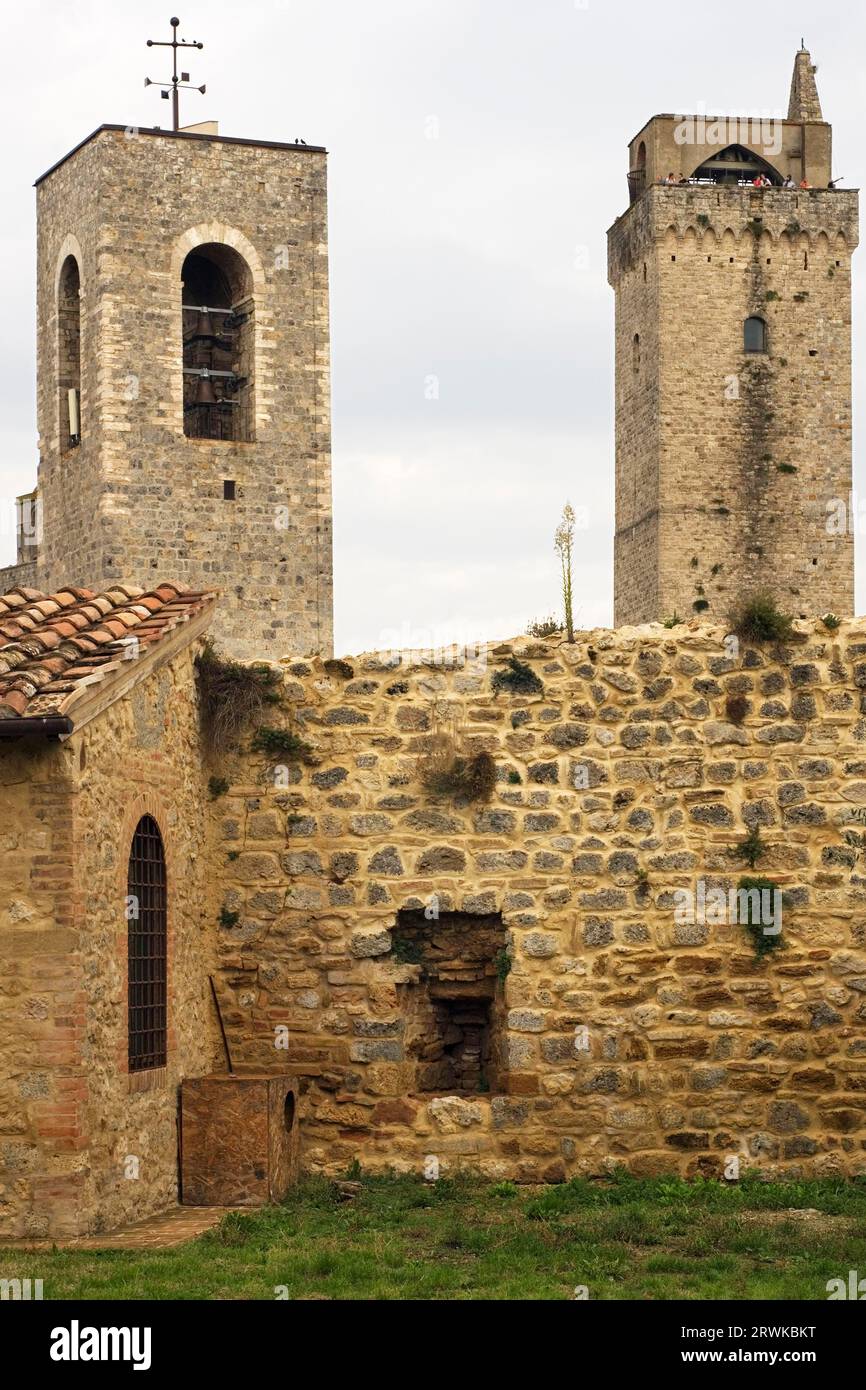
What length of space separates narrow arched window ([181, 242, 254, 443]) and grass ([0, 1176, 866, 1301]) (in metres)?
19.9

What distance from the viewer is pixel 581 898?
12297mm

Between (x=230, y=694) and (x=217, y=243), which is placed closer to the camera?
(x=230, y=694)

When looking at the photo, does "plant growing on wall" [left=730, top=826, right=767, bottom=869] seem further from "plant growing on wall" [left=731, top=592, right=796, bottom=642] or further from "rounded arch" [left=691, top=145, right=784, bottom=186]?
"rounded arch" [left=691, top=145, right=784, bottom=186]

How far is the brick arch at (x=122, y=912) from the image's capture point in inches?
438

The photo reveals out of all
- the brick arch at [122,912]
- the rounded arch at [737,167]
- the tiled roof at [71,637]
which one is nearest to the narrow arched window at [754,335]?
the rounded arch at [737,167]

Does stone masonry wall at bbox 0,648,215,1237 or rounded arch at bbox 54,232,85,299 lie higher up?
rounded arch at bbox 54,232,85,299

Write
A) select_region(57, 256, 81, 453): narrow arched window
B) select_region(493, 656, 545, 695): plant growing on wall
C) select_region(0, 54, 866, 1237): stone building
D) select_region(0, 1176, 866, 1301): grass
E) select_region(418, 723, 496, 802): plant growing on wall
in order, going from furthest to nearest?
1. select_region(57, 256, 81, 453): narrow arched window
2. select_region(493, 656, 545, 695): plant growing on wall
3. select_region(418, 723, 496, 802): plant growing on wall
4. select_region(0, 54, 866, 1237): stone building
5. select_region(0, 1176, 866, 1301): grass

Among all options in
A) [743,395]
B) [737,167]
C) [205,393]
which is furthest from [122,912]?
[737,167]

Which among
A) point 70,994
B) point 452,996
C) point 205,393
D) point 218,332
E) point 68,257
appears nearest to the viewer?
point 70,994

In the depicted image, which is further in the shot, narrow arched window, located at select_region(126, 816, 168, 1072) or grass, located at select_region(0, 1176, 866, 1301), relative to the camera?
narrow arched window, located at select_region(126, 816, 168, 1072)

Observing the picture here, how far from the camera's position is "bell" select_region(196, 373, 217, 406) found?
30.9 m

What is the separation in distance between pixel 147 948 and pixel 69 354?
20.8 metres

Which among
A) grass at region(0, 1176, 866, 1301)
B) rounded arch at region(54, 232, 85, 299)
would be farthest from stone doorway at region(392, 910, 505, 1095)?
rounded arch at region(54, 232, 85, 299)

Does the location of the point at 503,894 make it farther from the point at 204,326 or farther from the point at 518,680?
the point at 204,326
